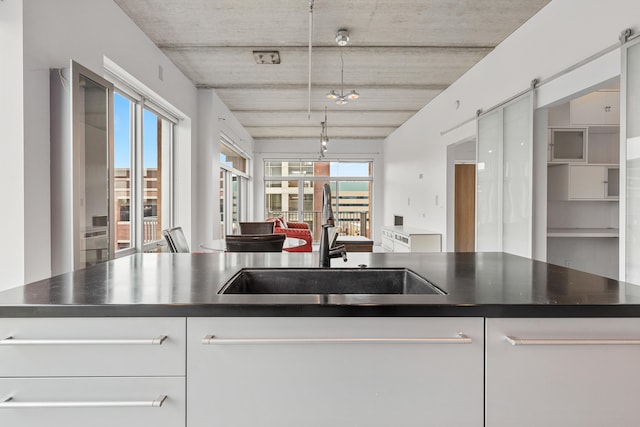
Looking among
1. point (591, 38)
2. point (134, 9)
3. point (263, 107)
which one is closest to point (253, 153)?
point (263, 107)

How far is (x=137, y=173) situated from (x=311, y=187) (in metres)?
6.46

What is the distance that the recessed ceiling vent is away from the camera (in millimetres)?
4141

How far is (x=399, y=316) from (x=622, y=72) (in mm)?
2383

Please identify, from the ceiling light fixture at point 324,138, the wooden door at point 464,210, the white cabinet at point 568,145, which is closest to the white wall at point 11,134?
the white cabinet at point 568,145

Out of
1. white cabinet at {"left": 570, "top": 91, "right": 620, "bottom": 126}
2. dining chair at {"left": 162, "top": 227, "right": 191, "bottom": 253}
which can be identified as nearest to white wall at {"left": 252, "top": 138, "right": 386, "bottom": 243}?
white cabinet at {"left": 570, "top": 91, "right": 620, "bottom": 126}

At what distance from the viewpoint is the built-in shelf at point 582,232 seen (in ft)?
12.1

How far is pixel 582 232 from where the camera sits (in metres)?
3.83

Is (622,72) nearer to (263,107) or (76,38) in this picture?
(76,38)

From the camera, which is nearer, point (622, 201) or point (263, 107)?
point (622, 201)

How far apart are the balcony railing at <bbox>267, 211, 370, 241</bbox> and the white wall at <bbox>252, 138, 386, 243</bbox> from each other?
1.95ft

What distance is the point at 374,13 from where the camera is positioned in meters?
3.30

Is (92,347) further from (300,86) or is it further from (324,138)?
(324,138)

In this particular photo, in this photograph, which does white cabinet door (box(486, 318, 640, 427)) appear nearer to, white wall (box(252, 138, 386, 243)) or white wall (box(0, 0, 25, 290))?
white wall (box(0, 0, 25, 290))

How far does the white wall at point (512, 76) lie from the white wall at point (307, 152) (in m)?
2.21
